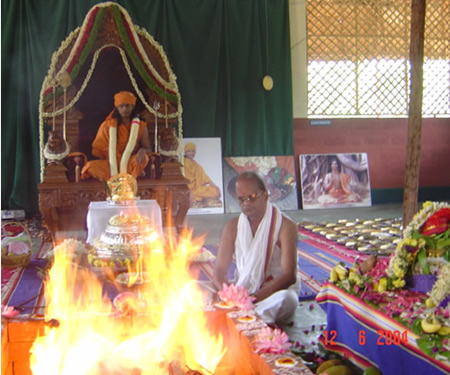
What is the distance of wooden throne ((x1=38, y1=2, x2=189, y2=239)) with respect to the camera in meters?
5.97

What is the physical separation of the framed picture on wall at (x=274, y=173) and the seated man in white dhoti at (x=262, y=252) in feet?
16.8

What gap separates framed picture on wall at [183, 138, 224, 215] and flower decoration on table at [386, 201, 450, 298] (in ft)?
18.1

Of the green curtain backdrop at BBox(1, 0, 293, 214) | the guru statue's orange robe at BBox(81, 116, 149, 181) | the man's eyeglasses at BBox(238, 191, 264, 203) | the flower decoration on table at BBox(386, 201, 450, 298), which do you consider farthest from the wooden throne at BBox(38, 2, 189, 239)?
the flower decoration on table at BBox(386, 201, 450, 298)

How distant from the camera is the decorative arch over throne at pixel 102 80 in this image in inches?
249

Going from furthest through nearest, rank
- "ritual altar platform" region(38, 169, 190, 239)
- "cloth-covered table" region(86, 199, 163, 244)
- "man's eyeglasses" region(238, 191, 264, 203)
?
"ritual altar platform" region(38, 169, 190, 239), "cloth-covered table" region(86, 199, 163, 244), "man's eyeglasses" region(238, 191, 264, 203)

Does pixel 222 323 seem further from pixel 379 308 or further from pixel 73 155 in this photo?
pixel 73 155

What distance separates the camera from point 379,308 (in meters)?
2.09

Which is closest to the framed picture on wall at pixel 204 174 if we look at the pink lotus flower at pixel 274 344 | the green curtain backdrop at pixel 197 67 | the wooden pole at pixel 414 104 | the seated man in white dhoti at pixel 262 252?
the green curtain backdrop at pixel 197 67

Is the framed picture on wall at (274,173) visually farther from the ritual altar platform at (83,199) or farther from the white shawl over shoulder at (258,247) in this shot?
the white shawl over shoulder at (258,247)

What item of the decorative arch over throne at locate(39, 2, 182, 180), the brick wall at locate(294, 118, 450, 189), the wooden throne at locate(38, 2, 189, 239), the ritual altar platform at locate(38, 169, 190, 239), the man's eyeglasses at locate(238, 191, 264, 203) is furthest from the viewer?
the brick wall at locate(294, 118, 450, 189)

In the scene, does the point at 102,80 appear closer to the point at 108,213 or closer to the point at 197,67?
the point at 197,67

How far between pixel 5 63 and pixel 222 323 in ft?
21.2

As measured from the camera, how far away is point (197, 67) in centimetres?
798

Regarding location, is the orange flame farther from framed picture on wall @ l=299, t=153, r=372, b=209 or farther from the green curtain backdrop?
framed picture on wall @ l=299, t=153, r=372, b=209
